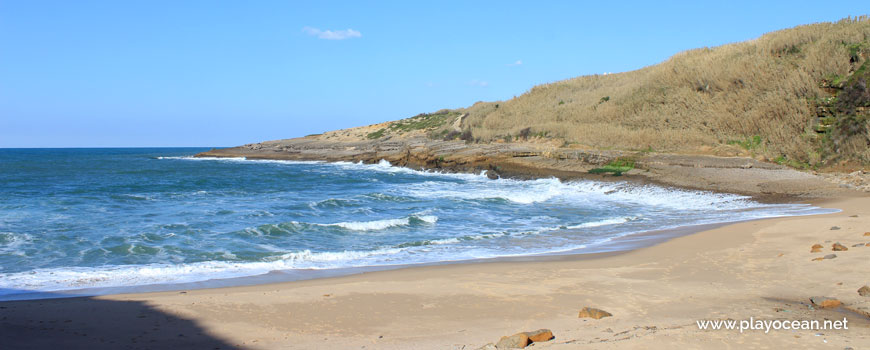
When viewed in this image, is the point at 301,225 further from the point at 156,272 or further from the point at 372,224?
the point at 156,272

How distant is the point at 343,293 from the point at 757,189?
13.3m

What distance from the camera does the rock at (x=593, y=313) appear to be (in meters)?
5.40

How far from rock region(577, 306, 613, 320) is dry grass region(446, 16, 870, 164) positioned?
16.6m

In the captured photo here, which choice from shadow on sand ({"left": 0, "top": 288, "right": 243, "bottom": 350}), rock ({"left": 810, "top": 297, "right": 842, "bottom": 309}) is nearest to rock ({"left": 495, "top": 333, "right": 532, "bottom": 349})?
shadow on sand ({"left": 0, "top": 288, "right": 243, "bottom": 350})

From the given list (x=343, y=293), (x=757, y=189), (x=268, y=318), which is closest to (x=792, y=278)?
(x=343, y=293)

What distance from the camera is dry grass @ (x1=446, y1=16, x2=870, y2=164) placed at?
21.8 m

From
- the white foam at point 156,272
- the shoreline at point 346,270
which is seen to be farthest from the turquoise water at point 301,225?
the shoreline at point 346,270

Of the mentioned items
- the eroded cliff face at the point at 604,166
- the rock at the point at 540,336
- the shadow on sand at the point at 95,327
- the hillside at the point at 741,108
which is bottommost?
the shadow on sand at the point at 95,327

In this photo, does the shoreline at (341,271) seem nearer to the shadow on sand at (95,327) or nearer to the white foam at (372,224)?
the shadow on sand at (95,327)

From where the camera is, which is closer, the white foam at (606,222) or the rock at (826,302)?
the rock at (826,302)

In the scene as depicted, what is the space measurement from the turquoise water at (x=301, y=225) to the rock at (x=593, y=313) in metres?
4.28

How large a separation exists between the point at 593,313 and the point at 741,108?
75.6 feet

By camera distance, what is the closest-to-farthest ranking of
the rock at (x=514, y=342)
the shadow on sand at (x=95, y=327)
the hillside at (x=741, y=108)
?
the rock at (x=514, y=342) < the shadow on sand at (x=95, y=327) < the hillside at (x=741, y=108)

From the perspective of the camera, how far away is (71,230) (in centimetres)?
1234
